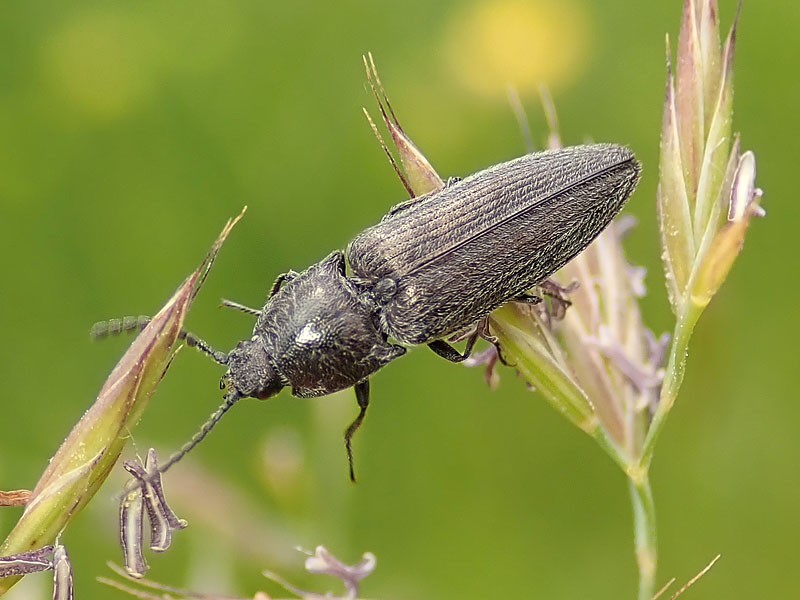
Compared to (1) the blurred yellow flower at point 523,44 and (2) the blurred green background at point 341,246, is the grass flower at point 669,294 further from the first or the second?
(1) the blurred yellow flower at point 523,44

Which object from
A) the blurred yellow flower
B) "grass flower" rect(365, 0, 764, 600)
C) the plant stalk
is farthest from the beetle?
the blurred yellow flower

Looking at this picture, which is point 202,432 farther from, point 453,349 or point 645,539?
point 645,539

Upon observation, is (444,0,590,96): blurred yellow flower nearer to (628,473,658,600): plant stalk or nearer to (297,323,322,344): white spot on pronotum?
(297,323,322,344): white spot on pronotum

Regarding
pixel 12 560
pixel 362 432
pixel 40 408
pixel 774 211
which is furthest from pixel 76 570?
pixel 774 211

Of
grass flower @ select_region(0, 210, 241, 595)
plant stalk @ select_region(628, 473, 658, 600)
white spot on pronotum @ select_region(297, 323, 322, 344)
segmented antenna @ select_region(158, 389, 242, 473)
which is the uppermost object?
grass flower @ select_region(0, 210, 241, 595)

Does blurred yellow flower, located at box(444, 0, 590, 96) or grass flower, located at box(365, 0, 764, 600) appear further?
blurred yellow flower, located at box(444, 0, 590, 96)

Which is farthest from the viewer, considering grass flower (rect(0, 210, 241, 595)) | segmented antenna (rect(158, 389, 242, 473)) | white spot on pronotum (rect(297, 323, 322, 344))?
white spot on pronotum (rect(297, 323, 322, 344))

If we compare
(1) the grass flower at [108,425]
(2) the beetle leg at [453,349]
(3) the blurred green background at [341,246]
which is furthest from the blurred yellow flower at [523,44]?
(1) the grass flower at [108,425]
